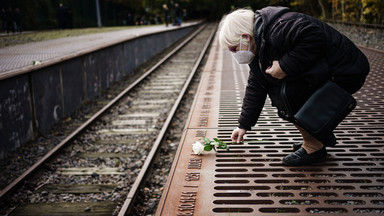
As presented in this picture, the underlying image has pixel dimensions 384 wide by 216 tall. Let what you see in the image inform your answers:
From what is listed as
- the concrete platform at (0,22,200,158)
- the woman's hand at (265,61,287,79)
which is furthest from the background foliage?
the concrete platform at (0,22,200,158)

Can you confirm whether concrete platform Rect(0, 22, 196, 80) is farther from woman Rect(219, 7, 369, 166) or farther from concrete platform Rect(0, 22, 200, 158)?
woman Rect(219, 7, 369, 166)

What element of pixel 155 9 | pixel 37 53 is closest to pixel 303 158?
pixel 37 53

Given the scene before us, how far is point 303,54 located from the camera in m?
2.26

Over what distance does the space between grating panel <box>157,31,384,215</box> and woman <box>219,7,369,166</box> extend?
0.38m

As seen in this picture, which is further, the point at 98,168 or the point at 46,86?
the point at 46,86

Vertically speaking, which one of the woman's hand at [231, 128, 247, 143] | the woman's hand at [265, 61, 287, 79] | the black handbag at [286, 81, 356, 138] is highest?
the woman's hand at [265, 61, 287, 79]

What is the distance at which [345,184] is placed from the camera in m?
2.46

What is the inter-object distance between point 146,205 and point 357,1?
1747 cm

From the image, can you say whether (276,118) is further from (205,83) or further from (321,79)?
(205,83)

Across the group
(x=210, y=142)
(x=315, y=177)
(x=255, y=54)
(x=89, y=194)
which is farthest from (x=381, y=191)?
(x=89, y=194)

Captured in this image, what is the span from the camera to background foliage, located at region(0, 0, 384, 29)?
7.48 m

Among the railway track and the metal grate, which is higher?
the metal grate

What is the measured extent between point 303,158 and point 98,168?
2.87 m

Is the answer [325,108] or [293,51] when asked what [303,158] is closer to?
[325,108]
